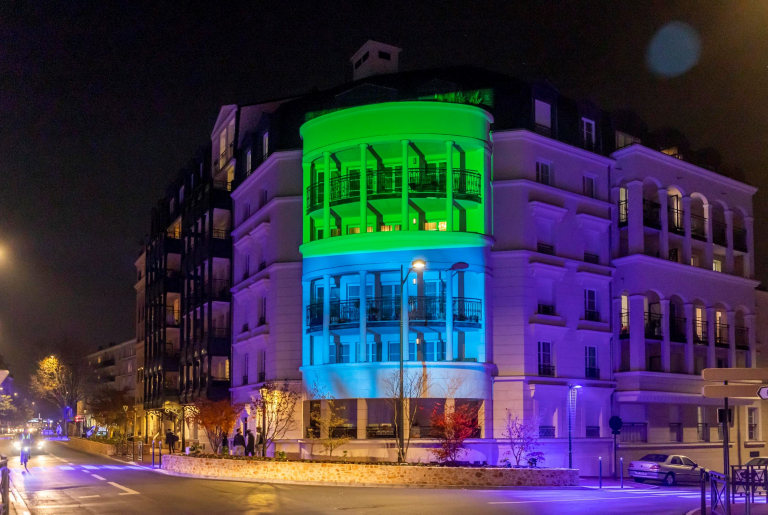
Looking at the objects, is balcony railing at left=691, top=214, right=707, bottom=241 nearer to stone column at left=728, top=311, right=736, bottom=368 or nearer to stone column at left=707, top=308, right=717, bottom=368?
stone column at left=707, top=308, right=717, bottom=368

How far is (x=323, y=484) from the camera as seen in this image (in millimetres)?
29750

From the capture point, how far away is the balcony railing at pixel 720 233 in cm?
5247

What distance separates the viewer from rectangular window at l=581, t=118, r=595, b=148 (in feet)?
149

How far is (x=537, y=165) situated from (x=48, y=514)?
29.4 meters

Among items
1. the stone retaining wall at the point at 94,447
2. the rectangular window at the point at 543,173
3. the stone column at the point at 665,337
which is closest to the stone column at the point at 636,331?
the stone column at the point at 665,337

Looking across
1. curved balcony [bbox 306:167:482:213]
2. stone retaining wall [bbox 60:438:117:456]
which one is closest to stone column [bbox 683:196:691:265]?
curved balcony [bbox 306:167:482:213]

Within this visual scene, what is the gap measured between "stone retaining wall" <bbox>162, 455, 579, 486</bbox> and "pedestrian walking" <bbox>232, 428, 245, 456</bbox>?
10383mm

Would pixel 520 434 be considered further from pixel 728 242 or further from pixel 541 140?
pixel 728 242

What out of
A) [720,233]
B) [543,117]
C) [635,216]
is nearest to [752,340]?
[720,233]

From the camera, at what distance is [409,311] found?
128 ft

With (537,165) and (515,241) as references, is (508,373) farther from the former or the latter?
(537,165)

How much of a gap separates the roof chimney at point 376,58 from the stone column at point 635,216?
15.6m

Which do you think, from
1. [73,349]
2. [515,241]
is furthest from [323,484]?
[73,349]

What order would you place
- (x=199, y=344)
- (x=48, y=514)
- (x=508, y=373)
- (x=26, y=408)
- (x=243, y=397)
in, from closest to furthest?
(x=48, y=514) → (x=508, y=373) → (x=243, y=397) → (x=199, y=344) → (x=26, y=408)
